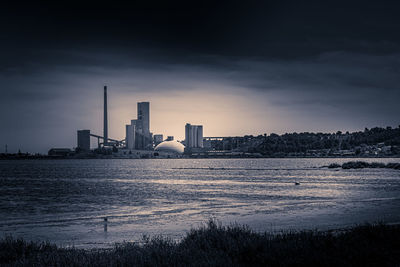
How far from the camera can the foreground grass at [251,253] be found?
9.02m

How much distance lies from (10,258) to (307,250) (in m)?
7.90

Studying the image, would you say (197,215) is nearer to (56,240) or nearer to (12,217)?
(56,240)

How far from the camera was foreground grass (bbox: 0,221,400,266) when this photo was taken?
9023 millimetres

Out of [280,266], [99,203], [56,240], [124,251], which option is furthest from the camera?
[99,203]

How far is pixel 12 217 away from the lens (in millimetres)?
28266

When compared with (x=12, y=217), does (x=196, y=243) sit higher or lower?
higher

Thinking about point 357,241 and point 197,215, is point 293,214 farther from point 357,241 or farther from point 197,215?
point 357,241

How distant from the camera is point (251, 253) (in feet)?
32.5

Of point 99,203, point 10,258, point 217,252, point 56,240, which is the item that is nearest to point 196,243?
point 217,252

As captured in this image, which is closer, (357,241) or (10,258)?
(357,241)

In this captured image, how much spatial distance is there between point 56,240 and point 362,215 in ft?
49.3

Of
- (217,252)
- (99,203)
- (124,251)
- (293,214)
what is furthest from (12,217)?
(217,252)

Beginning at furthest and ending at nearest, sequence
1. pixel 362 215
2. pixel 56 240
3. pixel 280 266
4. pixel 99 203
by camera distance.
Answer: pixel 99 203, pixel 362 215, pixel 56 240, pixel 280 266

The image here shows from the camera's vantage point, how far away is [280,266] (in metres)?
8.74
